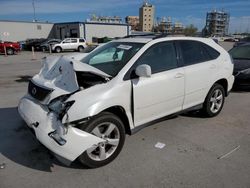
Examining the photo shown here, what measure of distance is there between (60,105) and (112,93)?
691 millimetres

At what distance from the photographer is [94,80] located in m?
3.36

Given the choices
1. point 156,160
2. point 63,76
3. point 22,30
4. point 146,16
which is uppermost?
point 146,16

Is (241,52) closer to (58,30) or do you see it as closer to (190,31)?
(190,31)

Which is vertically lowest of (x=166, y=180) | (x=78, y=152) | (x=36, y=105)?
(x=166, y=180)

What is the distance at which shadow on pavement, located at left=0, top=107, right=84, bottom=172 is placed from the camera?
10.7 ft

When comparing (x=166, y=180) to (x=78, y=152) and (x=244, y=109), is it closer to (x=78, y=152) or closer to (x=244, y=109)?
(x=78, y=152)

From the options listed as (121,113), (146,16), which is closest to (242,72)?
(121,113)

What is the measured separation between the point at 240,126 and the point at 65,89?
346cm

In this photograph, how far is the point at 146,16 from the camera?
118312mm

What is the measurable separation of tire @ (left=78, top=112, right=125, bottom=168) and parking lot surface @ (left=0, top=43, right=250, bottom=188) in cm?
13

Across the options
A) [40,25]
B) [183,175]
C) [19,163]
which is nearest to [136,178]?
[183,175]

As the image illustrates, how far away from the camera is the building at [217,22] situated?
107250 mm

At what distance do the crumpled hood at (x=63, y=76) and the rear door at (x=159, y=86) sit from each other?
64cm

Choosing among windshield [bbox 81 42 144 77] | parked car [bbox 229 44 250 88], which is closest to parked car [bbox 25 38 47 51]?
parked car [bbox 229 44 250 88]
